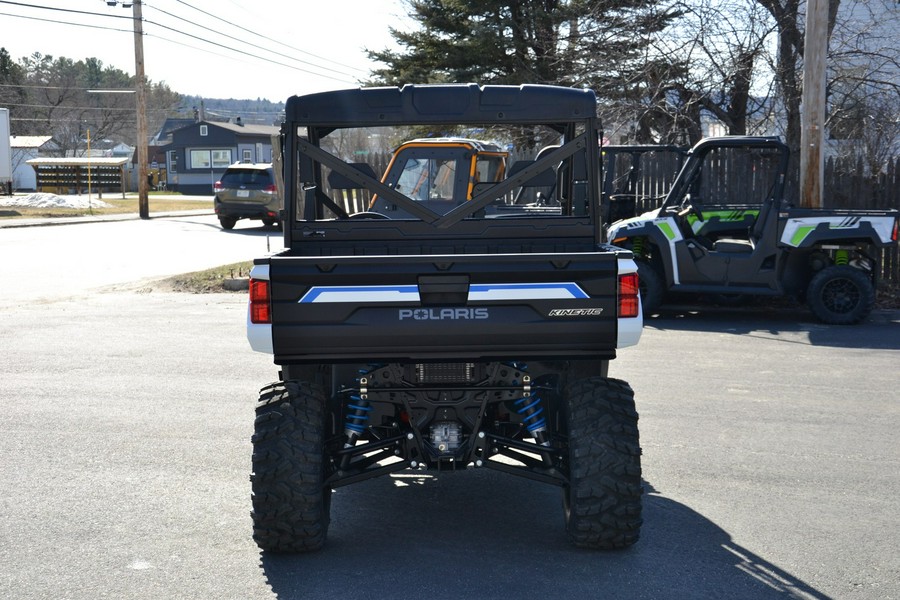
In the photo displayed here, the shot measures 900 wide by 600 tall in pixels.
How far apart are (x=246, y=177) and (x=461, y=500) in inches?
933

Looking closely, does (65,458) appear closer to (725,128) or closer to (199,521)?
(199,521)

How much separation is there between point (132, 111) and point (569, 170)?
90820 millimetres

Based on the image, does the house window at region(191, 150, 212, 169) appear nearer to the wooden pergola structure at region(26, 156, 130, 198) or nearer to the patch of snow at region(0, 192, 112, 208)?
the wooden pergola structure at region(26, 156, 130, 198)

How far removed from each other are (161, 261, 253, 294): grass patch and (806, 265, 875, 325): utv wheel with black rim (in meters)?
8.42

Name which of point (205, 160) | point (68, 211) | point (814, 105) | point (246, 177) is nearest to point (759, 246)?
point (814, 105)

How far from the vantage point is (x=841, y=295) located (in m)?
12.0

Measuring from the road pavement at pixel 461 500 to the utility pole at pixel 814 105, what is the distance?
13.5ft

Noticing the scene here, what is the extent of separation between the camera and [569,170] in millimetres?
6242

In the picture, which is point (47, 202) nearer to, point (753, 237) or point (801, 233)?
point (753, 237)

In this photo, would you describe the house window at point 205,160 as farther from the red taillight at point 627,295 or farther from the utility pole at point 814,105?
the red taillight at point 627,295

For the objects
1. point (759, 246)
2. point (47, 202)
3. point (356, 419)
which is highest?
point (47, 202)

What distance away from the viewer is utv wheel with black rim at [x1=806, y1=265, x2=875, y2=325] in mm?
11891

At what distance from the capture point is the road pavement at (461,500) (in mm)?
4750

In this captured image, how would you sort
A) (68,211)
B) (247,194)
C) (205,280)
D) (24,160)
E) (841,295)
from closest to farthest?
(841,295)
(205,280)
(247,194)
(68,211)
(24,160)
